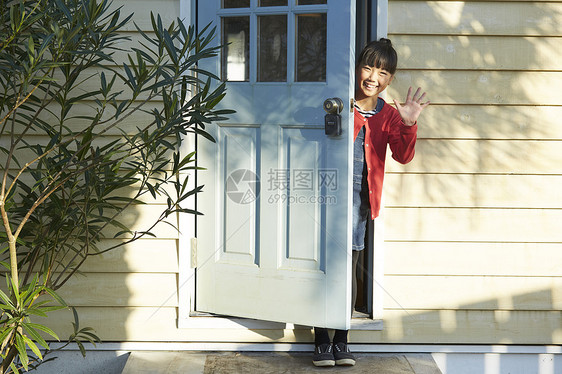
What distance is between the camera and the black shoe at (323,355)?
11.9 feet

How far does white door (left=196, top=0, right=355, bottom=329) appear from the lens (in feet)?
11.6

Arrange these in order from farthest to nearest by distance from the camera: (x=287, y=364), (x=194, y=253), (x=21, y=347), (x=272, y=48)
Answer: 1. (x=194, y=253)
2. (x=287, y=364)
3. (x=272, y=48)
4. (x=21, y=347)

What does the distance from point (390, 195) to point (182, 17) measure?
138 cm

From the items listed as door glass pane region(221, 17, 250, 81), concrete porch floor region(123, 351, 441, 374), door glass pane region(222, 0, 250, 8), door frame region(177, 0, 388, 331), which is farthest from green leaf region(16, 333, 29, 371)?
door glass pane region(222, 0, 250, 8)

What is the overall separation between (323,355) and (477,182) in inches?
46.2

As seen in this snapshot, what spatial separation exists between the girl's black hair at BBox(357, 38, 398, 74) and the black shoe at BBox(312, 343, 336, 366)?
4.59ft

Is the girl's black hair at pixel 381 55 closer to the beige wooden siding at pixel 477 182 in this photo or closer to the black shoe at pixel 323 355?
the beige wooden siding at pixel 477 182

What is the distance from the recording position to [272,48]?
3.62 m

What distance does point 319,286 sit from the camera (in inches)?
142

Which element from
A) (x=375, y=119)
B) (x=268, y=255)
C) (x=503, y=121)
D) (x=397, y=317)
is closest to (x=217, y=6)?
(x=375, y=119)

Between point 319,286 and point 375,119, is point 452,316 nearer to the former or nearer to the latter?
point 319,286

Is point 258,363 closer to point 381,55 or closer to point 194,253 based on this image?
point 194,253

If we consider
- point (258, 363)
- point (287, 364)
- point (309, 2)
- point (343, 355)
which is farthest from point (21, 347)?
point (309, 2)

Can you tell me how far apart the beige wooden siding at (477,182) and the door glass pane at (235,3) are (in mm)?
721
